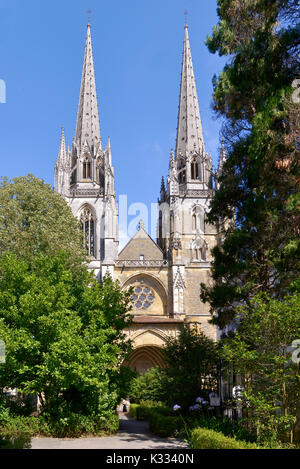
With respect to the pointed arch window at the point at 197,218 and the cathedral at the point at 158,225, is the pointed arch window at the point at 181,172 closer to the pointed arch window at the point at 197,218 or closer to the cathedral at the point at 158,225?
the cathedral at the point at 158,225

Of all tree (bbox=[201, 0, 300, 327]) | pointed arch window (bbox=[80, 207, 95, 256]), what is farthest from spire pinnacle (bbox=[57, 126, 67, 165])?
tree (bbox=[201, 0, 300, 327])

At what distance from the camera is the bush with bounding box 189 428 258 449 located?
8742 mm

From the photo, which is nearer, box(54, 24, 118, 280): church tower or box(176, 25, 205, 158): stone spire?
box(54, 24, 118, 280): church tower

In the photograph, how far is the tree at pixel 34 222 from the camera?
20.7 m

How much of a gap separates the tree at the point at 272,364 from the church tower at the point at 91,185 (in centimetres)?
2653

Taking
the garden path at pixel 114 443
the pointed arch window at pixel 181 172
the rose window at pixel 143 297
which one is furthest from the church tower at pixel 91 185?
the garden path at pixel 114 443

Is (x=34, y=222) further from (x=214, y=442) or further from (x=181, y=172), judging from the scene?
(x=181, y=172)

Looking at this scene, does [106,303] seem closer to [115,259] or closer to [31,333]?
[31,333]

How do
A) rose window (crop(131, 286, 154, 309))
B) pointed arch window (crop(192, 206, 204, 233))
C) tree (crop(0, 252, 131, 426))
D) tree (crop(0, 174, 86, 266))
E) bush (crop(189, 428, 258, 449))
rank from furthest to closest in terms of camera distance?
pointed arch window (crop(192, 206, 204, 233)) → rose window (crop(131, 286, 154, 309)) → tree (crop(0, 174, 86, 266)) → tree (crop(0, 252, 131, 426)) → bush (crop(189, 428, 258, 449))

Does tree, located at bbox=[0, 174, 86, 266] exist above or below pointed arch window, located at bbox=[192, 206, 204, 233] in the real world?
below

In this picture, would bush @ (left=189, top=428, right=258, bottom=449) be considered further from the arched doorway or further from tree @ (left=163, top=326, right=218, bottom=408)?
the arched doorway

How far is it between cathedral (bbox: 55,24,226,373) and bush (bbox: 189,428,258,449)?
2173 centimetres

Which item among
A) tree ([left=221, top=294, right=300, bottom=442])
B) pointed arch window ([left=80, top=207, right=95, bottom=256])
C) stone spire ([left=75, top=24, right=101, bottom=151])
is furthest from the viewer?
stone spire ([left=75, top=24, right=101, bottom=151])

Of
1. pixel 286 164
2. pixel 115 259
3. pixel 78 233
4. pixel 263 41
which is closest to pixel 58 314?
pixel 286 164
